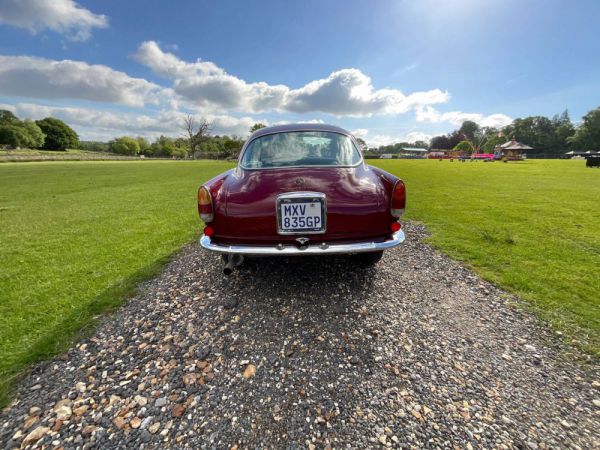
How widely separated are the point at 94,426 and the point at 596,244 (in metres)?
7.12

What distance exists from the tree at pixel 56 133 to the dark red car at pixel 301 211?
99990 mm

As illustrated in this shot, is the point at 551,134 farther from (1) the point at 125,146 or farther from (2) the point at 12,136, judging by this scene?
(2) the point at 12,136

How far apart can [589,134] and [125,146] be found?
133113 mm

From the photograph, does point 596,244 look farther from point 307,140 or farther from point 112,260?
point 112,260

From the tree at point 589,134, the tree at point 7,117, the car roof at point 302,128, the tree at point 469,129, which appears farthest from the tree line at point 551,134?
the tree at point 7,117

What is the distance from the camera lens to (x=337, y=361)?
85.0 inches

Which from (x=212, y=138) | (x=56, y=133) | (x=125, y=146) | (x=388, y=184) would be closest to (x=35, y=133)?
(x=56, y=133)

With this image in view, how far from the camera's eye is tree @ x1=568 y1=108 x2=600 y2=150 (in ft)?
218

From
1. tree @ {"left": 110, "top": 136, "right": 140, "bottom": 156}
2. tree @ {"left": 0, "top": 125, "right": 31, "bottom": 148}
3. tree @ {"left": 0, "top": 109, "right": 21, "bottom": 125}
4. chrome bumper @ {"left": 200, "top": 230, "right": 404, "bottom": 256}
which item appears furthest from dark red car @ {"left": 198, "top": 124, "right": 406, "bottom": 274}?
tree @ {"left": 110, "top": 136, "right": 140, "bottom": 156}

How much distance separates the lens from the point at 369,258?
3609mm

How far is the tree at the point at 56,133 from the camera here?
241 ft

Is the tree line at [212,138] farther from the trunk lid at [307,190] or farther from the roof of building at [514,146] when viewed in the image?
the trunk lid at [307,190]

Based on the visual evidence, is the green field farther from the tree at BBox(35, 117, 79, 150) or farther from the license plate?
the tree at BBox(35, 117, 79, 150)

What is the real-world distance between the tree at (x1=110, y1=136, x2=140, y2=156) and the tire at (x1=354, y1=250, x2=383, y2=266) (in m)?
108
